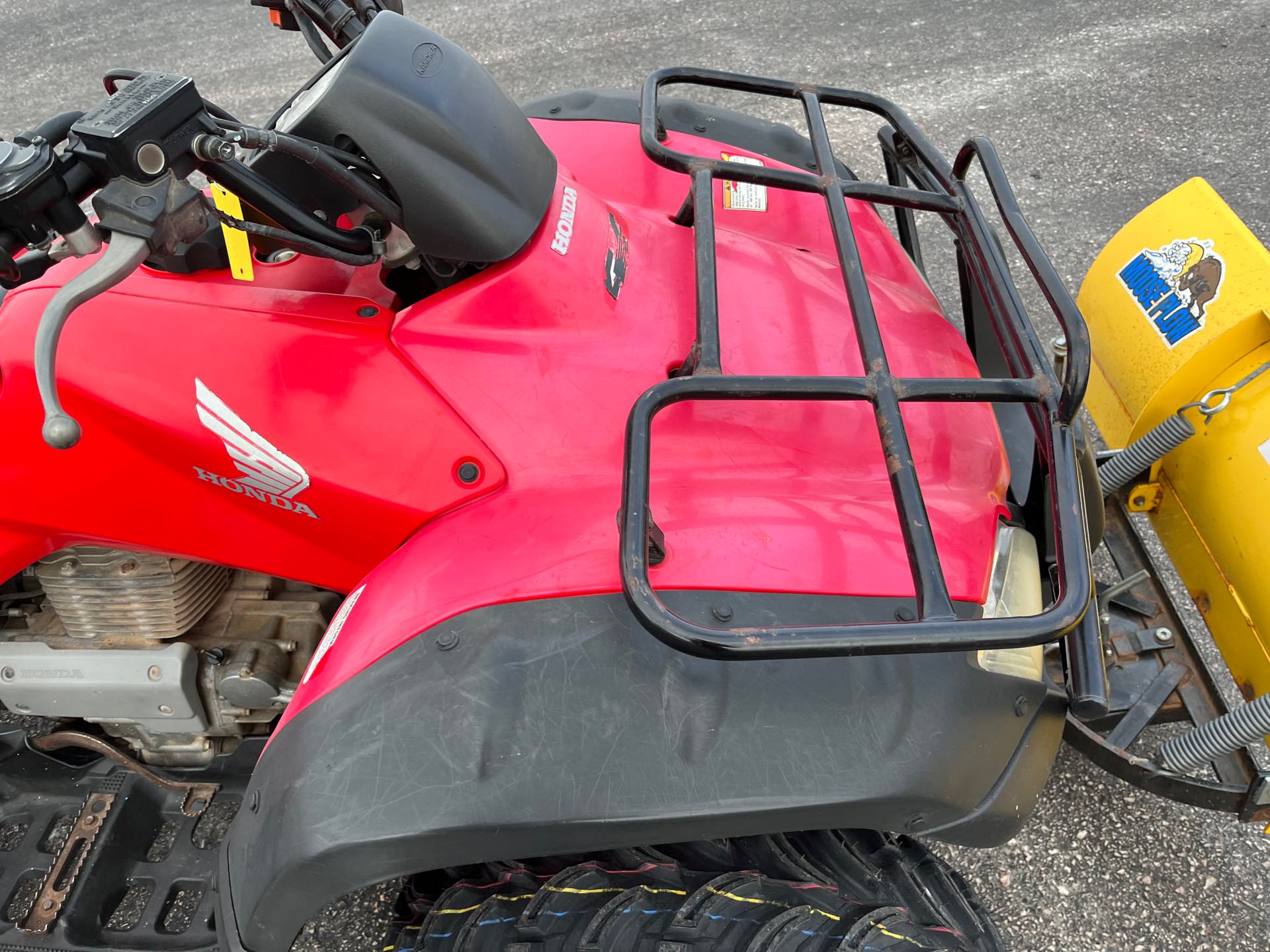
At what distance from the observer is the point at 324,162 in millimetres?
1342

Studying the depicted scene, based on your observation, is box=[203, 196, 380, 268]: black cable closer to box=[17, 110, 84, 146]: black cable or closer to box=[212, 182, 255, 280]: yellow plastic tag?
box=[212, 182, 255, 280]: yellow plastic tag

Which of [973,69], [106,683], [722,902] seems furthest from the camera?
[973,69]

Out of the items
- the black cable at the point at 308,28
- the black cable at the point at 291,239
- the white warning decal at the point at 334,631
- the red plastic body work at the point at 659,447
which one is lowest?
the white warning decal at the point at 334,631

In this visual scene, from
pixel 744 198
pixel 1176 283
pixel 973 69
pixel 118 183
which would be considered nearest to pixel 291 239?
pixel 118 183

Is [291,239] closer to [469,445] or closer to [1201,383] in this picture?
[469,445]

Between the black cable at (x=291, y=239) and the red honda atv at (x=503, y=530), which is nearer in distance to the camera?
the red honda atv at (x=503, y=530)

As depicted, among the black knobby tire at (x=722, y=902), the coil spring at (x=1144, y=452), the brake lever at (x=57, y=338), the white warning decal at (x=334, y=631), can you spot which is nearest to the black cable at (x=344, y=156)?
the brake lever at (x=57, y=338)

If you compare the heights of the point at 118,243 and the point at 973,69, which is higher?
the point at 118,243

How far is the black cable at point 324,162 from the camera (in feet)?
4.20

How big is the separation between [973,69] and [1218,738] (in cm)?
409

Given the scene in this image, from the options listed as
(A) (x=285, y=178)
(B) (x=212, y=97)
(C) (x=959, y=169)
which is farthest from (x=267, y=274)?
(B) (x=212, y=97)

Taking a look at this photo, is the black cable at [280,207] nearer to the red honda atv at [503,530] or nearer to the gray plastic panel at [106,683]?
the red honda atv at [503,530]

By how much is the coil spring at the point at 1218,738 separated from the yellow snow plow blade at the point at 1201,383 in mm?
126

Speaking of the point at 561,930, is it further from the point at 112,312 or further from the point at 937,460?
the point at 112,312
